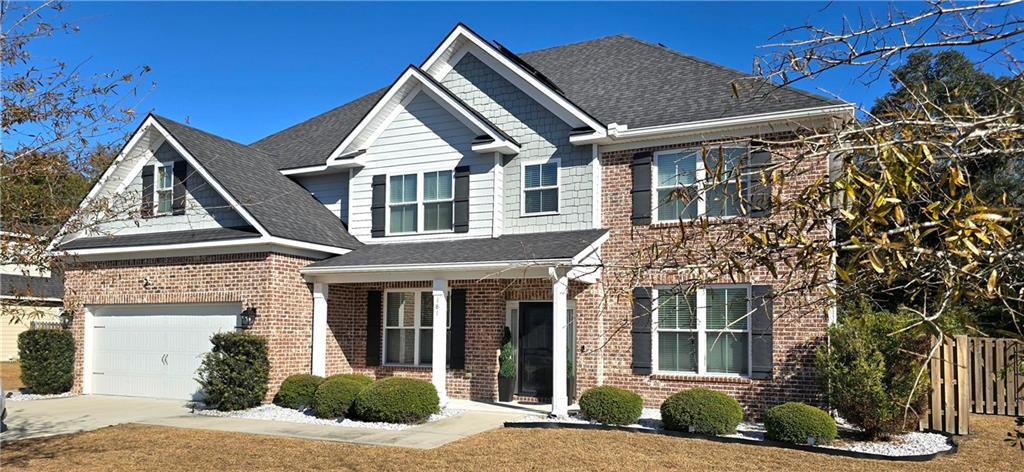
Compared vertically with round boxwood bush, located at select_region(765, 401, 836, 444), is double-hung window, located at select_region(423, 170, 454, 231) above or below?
above

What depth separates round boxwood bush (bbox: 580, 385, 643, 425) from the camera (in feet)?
43.0

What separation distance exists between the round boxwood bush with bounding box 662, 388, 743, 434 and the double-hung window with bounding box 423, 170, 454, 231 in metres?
6.92

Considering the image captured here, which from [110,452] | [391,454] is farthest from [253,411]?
[391,454]

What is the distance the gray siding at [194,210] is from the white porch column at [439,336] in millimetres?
4400

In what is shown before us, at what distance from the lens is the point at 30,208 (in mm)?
9164

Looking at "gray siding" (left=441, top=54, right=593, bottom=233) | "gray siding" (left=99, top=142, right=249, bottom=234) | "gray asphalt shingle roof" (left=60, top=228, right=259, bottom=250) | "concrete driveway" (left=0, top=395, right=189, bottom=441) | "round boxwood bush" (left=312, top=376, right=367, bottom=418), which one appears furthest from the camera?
"gray siding" (left=99, top=142, right=249, bottom=234)

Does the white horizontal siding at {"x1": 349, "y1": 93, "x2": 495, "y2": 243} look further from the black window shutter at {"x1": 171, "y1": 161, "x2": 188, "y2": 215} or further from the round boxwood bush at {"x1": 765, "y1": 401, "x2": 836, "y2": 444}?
the round boxwood bush at {"x1": 765, "y1": 401, "x2": 836, "y2": 444}

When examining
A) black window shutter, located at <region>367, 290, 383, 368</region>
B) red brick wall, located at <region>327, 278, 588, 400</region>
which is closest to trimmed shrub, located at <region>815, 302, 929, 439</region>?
red brick wall, located at <region>327, 278, 588, 400</region>

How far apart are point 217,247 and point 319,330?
2.66 metres

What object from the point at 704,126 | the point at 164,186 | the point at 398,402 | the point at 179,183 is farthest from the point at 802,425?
the point at 164,186

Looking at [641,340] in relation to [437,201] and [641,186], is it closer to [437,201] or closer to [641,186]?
[641,186]

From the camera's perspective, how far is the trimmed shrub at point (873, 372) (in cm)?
1161

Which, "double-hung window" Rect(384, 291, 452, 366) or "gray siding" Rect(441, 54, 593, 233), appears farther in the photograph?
"double-hung window" Rect(384, 291, 452, 366)

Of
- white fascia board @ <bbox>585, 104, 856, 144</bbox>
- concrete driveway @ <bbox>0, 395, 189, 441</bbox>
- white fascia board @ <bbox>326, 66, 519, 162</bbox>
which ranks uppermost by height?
white fascia board @ <bbox>326, 66, 519, 162</bbox>
